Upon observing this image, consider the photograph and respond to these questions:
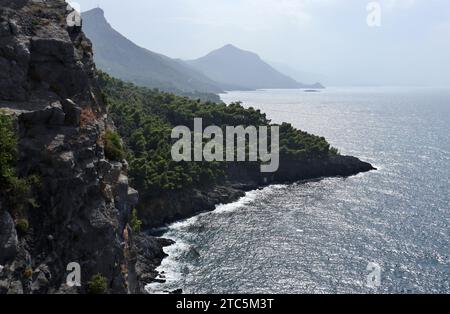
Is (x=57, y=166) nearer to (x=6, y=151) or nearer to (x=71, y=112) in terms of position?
(x=6, y=151)

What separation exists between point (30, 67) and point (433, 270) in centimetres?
8488

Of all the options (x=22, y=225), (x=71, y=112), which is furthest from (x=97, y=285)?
(x=71, y=112)

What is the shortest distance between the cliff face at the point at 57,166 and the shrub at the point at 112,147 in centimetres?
166

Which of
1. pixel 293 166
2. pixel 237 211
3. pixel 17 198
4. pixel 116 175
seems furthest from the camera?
pixel 293 166

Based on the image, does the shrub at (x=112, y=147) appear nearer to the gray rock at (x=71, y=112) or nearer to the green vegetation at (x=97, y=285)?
the gray rock at (x=71, y=112)

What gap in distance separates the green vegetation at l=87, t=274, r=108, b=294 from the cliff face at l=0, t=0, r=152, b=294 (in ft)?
3.59

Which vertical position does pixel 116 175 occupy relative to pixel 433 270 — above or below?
above

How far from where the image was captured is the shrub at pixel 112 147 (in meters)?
69.3

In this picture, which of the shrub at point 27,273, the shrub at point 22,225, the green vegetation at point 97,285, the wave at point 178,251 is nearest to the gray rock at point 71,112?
the shrub at point 22,225

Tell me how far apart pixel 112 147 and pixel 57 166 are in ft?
53.9

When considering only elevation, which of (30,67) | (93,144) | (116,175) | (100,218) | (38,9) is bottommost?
(100,218)
